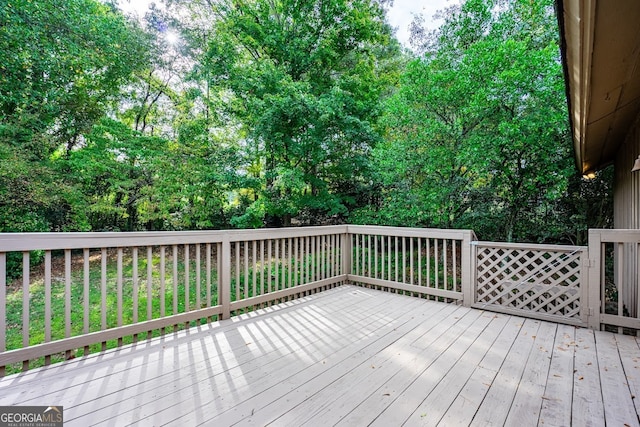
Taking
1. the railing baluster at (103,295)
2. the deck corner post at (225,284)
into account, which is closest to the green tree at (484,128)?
the deck corner post at (225,284)

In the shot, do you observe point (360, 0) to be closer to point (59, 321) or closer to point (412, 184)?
point (412, 184)

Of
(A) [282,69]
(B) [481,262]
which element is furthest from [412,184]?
(A) [282,69]

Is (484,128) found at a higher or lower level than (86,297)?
higher

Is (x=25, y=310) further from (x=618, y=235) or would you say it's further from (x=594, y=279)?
(x=618, y=235)

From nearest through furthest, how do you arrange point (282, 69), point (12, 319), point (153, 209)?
1. point (12, 319)
2. point (282, 69)
3. point (153, 209)

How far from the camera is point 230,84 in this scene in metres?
7.39

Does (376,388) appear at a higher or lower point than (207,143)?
lower

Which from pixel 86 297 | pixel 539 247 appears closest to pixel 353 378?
pixel 86 297

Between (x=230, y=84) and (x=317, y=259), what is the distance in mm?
5299

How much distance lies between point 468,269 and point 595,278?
3.98ft

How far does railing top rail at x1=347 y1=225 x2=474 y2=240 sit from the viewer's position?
3908 mm

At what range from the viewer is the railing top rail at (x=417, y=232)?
3.91m

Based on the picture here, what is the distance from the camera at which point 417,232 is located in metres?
4.22

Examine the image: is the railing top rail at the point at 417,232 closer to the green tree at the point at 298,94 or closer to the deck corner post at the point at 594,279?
the deck corner post at the point at 594,279
